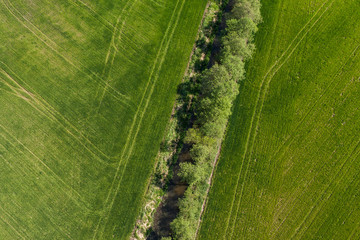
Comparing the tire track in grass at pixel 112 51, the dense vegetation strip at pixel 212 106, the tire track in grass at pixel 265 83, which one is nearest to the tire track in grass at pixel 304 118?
the tire track in grass at pixel 265 83

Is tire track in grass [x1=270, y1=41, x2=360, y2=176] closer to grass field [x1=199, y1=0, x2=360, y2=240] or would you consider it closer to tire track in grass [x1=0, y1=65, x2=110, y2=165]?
grass field [x1=199, y1=0, x2=360, y2=240]

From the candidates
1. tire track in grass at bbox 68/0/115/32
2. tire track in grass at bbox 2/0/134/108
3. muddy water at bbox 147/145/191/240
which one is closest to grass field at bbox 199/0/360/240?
muddy water at bbox 147/145/191/240

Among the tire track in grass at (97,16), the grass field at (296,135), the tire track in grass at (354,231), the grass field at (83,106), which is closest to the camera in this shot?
the grass field at (83,106)

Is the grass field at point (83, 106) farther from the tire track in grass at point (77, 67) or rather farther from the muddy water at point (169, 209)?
the muddy water at point (169, 209)

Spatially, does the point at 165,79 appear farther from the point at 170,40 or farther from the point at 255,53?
the point at 255,53

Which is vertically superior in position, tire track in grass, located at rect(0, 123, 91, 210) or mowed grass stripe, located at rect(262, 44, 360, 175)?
mowed grass stripe, located at rect(262, 44, 360, 175)

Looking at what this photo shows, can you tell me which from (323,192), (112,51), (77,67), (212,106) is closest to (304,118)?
(323,192)
